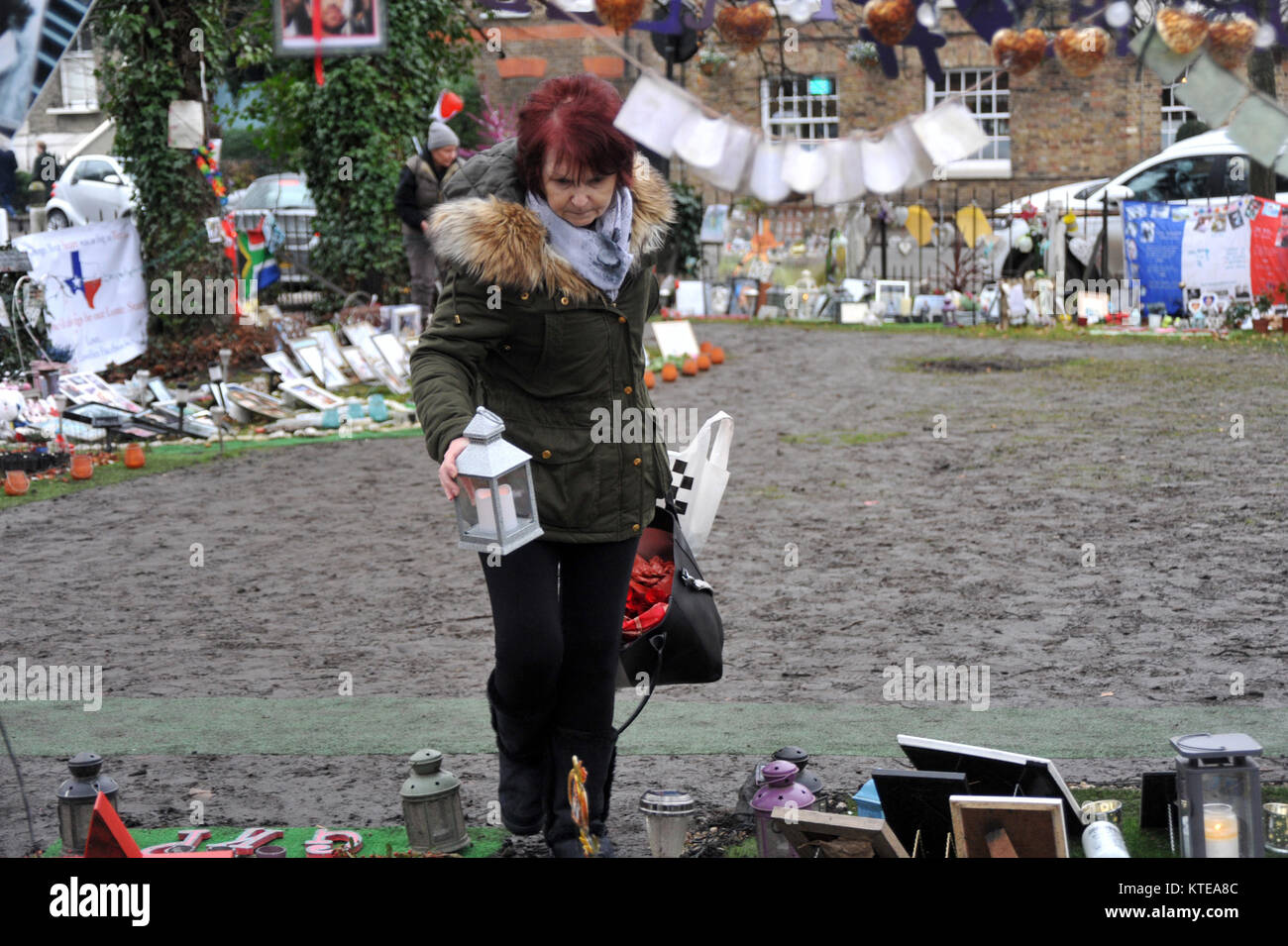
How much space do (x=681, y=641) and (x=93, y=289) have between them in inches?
480

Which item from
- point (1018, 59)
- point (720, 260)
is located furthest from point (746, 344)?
point (1018, 59)

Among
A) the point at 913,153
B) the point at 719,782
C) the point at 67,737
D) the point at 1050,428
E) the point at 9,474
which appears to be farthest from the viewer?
the point at 1050,428

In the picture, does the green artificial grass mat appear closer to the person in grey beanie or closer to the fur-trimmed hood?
the fur-trimmed hood

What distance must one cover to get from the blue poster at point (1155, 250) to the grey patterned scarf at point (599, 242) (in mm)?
14747

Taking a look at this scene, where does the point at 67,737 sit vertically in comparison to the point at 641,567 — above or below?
below

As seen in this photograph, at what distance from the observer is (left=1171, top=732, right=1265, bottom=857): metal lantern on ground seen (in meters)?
3.53

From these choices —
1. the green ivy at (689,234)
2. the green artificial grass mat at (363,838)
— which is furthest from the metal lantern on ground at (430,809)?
the green ivy at (689,234)

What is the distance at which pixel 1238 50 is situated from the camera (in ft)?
11.4

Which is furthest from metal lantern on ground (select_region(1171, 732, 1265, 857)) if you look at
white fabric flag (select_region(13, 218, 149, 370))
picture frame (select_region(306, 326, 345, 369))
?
white fabric flag (select_region(13, 218, 149, 370))

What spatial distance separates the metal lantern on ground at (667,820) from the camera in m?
3.85

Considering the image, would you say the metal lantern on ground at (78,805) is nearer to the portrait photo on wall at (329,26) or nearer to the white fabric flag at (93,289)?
the portrait photo on wall at (329,26)

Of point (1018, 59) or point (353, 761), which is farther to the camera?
point (353, 761)
